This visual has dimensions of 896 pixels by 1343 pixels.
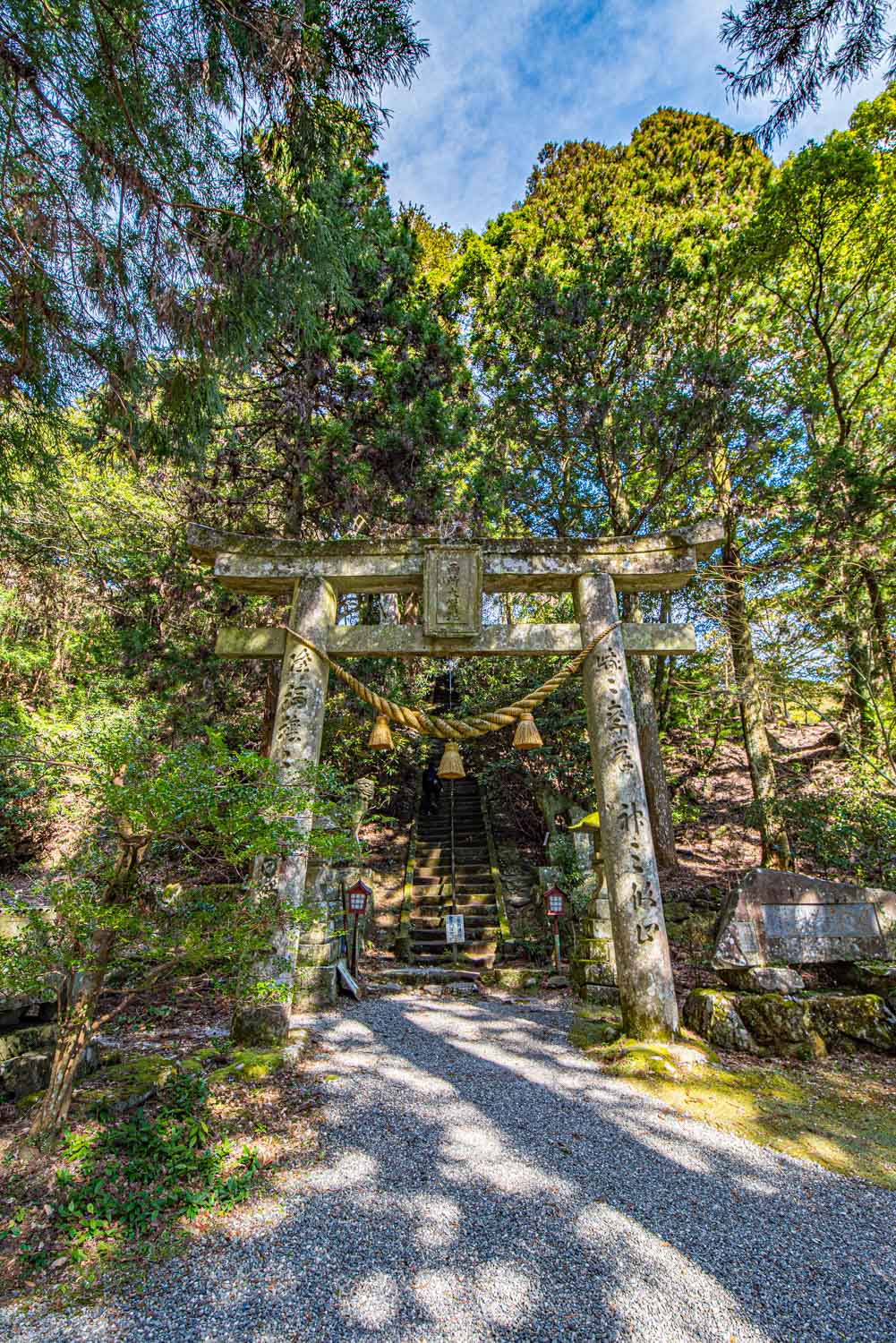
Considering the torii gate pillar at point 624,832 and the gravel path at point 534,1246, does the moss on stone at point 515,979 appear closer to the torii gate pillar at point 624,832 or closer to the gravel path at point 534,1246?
the torii gate pillar at point 624,832

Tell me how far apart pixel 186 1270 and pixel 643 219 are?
11.9 meters

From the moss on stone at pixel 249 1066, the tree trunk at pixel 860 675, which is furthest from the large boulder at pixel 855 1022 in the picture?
the moss on stone at pixel 249 1066

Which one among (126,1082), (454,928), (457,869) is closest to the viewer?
(126,1082)

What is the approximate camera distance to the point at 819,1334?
1.73m

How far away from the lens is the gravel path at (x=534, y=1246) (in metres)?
1.73

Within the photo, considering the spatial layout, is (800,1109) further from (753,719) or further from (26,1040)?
(753,719)

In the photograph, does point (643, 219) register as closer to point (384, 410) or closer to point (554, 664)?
point (384, 410)

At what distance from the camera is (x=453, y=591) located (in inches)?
192

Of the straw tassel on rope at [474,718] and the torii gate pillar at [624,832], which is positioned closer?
the torii gate pillar at [624,832]

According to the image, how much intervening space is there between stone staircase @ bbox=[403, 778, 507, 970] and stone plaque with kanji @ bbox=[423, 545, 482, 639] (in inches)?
211

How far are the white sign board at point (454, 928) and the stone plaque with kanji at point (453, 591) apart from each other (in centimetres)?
468

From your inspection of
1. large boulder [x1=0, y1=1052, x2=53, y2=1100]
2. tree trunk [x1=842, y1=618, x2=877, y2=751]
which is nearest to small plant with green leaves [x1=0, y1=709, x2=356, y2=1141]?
large boulder [x1=0, y1=1052, x2=53, y2=1100]

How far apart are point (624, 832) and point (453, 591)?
2291mm

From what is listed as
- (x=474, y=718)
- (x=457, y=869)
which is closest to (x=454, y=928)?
(x=457, y=869)
